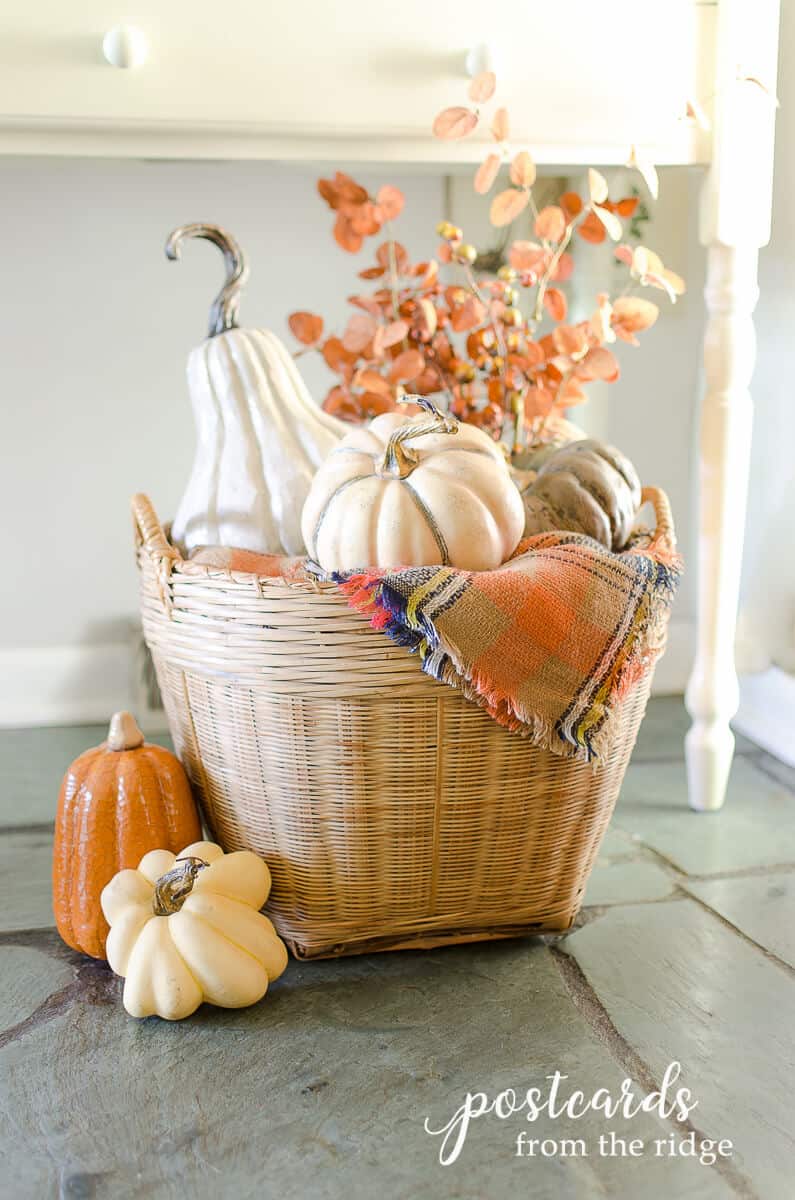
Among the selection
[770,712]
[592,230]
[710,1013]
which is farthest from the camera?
[770,712]

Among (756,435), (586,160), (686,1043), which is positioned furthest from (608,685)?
(756,435)

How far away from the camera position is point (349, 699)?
0.87m

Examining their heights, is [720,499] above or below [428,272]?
below

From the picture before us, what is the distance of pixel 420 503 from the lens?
898mm

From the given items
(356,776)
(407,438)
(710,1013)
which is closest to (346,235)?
(407,438)

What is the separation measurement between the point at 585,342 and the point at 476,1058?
2.42 feet

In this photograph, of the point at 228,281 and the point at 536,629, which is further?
the point at 228,281

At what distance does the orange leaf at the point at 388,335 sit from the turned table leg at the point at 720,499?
0.39 meters

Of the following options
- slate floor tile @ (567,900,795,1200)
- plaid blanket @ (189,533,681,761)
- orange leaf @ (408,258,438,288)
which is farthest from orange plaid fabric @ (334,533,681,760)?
orange leaf @ (408,258,438,288)

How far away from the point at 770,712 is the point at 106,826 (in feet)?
3.26

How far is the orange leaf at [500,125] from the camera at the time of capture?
1089mm

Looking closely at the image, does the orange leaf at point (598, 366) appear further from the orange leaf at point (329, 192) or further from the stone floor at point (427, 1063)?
the stone floor at point (427, 1063)

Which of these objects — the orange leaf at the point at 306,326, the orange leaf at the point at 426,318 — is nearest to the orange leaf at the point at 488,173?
the orange leaf at the point at 426,318

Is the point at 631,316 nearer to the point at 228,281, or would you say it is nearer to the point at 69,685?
the point at 228,281
